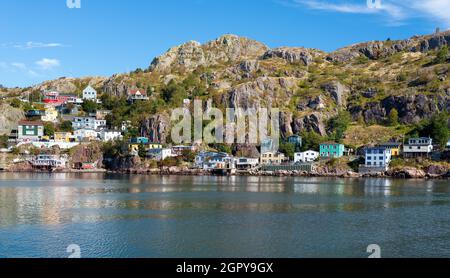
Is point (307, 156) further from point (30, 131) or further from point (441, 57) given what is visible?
point (30, 131)

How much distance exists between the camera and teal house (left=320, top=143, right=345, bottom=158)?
91.6 m

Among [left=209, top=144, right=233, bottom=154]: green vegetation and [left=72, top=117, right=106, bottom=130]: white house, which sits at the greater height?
[left=72, top=117, right=106, bottom=130]: white house

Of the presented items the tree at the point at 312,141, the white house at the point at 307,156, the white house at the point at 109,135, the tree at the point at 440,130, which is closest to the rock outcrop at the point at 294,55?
the tree at the point at 312,141

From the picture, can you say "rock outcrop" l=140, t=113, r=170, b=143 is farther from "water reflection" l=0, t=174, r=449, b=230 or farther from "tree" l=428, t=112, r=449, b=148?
"tree" l=428, t=112, r=449, b=148

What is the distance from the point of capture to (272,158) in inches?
3812

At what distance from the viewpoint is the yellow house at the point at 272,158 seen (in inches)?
3789

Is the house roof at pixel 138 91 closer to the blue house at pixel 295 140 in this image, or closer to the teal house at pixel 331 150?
the blue house at pixel 295 140

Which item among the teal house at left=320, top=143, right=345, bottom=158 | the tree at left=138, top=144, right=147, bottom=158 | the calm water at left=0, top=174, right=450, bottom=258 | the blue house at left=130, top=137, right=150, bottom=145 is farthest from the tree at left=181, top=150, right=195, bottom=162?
the calm water at left=0, top=174, right=450, bottom=258

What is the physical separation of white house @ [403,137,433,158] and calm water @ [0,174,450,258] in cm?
3466

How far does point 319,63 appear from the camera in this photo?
149500mm

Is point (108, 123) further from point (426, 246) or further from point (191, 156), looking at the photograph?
point (426, 246)

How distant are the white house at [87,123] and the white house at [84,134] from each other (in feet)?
10.6
